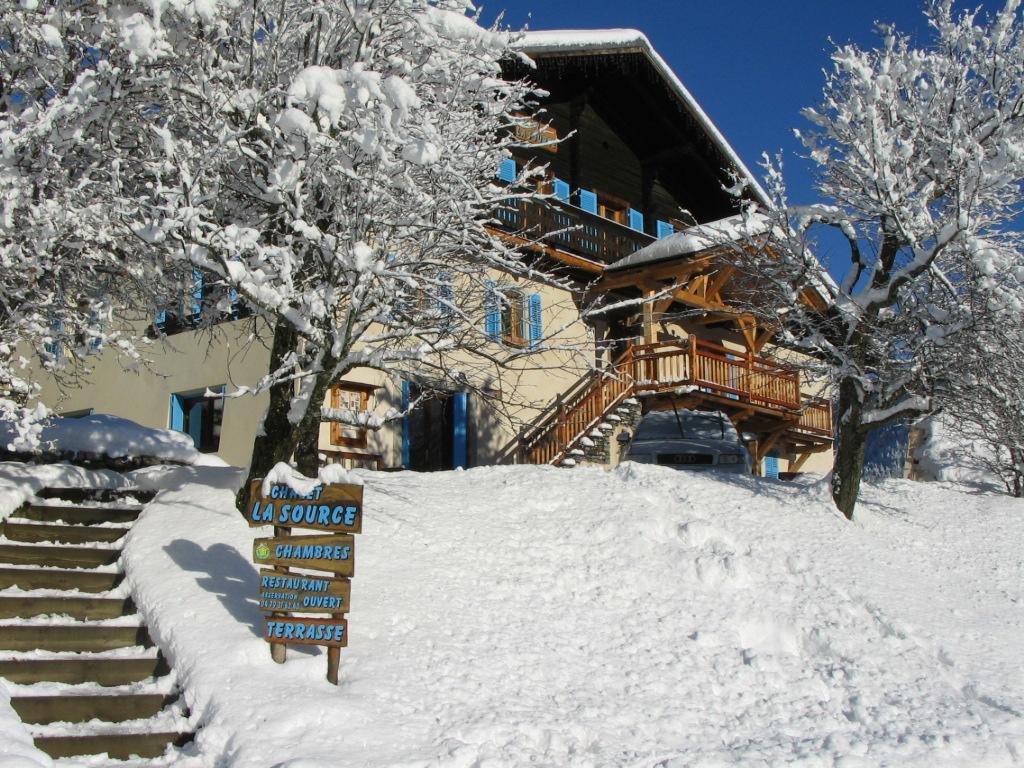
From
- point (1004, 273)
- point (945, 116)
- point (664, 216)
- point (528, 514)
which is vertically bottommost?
point (528, 514)

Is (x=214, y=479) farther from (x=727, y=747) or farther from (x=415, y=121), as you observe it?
(x=727, y=747)

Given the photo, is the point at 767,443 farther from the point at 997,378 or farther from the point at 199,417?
the point at 199,417

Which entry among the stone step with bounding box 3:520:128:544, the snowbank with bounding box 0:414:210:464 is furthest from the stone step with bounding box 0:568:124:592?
the snowbank with bounding box 0:414:210:464

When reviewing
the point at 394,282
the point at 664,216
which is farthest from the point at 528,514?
the point at 664,216

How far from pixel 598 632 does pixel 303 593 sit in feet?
9.13

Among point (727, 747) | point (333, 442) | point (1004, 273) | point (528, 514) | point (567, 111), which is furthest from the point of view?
point (567, 111)

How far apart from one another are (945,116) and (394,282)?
8154 mm

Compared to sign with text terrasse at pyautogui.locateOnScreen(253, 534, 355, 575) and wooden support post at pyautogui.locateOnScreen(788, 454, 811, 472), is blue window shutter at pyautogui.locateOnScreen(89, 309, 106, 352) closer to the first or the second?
sign with text terrasse at pyautogui.locateOnScreen(253, 534, 355, 575)

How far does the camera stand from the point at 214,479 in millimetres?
11656

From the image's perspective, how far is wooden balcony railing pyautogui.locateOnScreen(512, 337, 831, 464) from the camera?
18516 millimetres

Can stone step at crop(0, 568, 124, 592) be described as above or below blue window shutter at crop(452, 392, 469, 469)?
below

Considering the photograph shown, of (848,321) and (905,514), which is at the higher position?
(848,321)

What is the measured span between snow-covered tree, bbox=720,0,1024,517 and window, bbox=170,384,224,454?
9469 mm

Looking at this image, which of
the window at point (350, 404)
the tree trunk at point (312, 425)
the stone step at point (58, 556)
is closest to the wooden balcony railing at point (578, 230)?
the window at point (350, 404)
